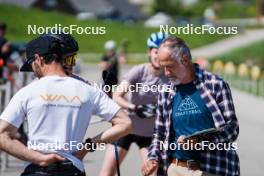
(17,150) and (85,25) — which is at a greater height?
(85,25)

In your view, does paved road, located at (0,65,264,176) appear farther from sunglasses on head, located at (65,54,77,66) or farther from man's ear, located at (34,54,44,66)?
man's ear, located at (34,54,44,66)

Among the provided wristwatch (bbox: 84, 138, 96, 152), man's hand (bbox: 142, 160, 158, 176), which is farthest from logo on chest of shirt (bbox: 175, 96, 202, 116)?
wristwatch (bbox: 84, 138, 96, 152)

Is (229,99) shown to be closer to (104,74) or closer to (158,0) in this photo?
(104,74)

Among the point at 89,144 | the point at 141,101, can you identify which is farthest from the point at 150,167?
the point at 141,101

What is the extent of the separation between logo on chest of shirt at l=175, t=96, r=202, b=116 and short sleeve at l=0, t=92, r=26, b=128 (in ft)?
4.51

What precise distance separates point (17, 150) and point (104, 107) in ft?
1.82

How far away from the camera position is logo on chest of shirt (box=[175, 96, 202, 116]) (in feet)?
21.5

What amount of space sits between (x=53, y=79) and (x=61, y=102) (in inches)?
5.7

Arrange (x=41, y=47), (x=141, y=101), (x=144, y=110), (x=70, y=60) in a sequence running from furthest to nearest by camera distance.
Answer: (x=141, y=101) → (x=144, y=110) → (x=70, y=60) → (x=41, y=47)

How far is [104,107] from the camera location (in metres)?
5.68

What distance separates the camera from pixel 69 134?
18.4 feet

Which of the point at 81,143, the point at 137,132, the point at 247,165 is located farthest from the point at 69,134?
the point at 247,165

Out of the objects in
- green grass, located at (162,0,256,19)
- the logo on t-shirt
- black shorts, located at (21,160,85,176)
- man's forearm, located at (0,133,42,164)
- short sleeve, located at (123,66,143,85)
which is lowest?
black shorts, located at (21,160,85,176)

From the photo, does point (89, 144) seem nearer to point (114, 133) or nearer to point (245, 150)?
point (114, 133)
